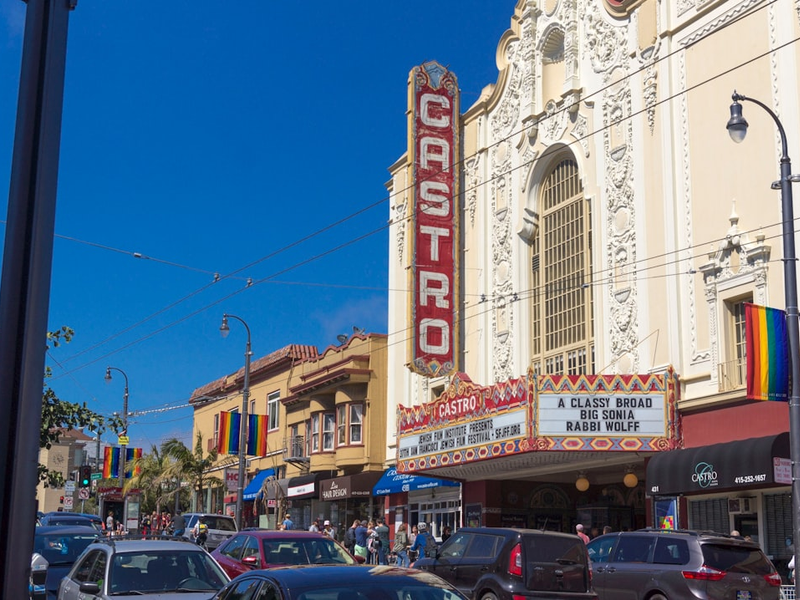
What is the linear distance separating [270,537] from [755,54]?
15738mm

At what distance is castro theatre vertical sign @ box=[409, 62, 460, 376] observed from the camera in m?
34.2

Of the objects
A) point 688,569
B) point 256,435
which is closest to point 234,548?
point 688,569

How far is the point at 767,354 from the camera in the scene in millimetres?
19406

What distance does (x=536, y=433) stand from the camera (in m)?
25.8

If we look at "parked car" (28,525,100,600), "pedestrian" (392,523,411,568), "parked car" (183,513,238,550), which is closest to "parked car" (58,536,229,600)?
"parked car" (28,525,100,600)

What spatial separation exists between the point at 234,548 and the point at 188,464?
35985 mm

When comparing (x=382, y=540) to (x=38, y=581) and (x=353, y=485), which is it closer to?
(x=353, y=485)

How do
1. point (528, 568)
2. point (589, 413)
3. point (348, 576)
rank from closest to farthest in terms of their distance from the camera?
point (348, 576) < point (528, 568) < point (589, 413)

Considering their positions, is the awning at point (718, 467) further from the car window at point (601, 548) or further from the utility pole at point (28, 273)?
the utility pole at point (28, 273)

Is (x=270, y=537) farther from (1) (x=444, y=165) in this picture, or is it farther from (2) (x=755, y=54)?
(1) (x=444, y=165)

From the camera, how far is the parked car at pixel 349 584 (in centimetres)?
712

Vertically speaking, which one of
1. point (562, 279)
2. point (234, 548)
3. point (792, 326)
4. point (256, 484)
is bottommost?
point (234, 548)

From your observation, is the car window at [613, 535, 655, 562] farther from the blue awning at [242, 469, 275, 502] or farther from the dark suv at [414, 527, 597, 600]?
the blue awning at [242, 469, 275, 502]

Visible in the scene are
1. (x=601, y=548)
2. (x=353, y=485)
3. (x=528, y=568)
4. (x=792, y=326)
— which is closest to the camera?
(x=528, y=568)
